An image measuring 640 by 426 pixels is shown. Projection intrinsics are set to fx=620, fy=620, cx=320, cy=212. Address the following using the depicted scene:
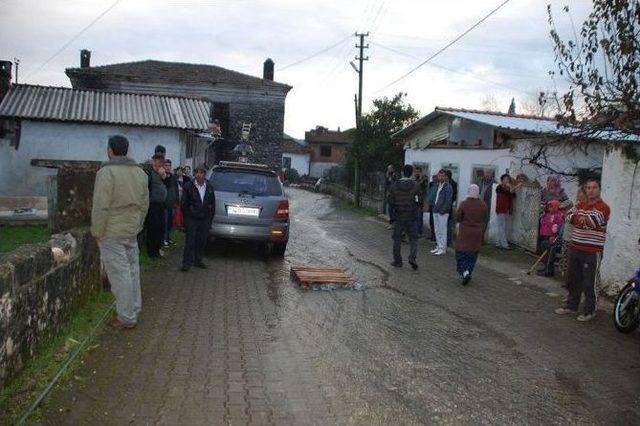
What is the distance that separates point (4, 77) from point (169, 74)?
24.2 metres

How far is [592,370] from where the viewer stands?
5.85 m

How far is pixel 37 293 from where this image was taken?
507 cm

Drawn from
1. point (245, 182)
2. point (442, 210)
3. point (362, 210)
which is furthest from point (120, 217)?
point (362, 210)

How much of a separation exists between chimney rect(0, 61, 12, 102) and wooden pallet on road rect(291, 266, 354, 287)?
1247cm

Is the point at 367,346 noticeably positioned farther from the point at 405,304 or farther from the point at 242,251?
the point at 242,251

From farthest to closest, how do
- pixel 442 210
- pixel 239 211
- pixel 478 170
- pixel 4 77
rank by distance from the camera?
pixel 4 77
pixel 478 170
pixel 442 210
pixel 239 211

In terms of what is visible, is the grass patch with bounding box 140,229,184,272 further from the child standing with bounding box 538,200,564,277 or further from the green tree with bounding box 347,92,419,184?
the green tree with bounding box 347,92,419,184

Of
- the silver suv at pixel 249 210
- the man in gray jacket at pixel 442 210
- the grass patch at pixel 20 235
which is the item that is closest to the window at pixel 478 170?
the man in gray jacket at pixel 442 210

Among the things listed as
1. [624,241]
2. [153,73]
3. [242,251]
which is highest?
[153,73]

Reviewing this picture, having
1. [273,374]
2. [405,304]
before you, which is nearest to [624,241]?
[405,304]

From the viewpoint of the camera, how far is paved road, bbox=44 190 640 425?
452 centimetres

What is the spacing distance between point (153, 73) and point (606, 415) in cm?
4018

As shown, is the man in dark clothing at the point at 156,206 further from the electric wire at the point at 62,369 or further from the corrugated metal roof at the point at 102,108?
the corrugated metal roof at the point at 102,108

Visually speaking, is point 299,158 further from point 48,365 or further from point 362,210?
point 48,365
